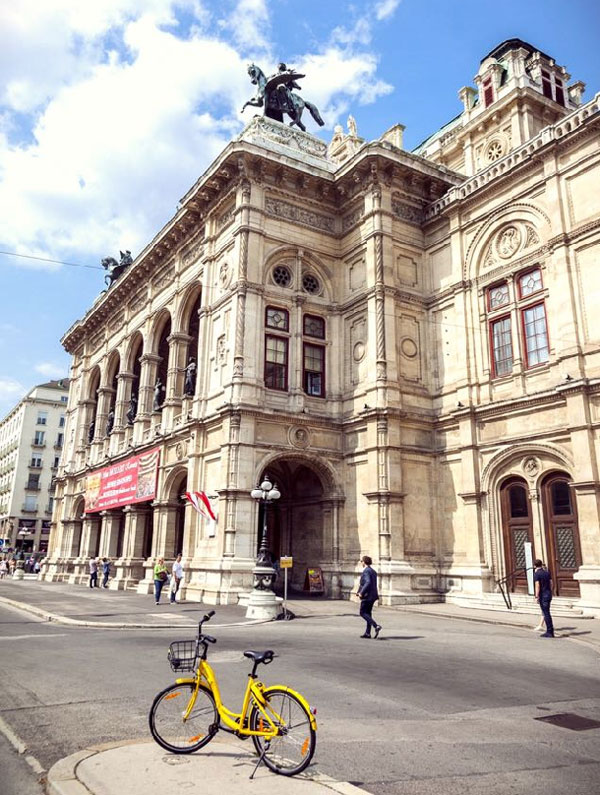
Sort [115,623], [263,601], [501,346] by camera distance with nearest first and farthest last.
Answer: [115,623]
[263,601]
[501,346]

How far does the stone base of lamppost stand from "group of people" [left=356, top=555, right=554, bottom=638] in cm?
343

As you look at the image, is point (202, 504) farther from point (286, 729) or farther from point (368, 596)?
point (286, 729)

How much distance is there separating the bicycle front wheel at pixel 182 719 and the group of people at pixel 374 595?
8.68m

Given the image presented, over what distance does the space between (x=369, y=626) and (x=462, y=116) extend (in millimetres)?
31464

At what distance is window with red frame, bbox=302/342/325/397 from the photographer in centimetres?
2661

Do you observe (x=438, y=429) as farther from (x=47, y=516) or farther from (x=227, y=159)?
(x=47, y=516)

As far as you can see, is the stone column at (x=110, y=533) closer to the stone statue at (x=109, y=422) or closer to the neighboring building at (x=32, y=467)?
the stone statue at (x=109, y=422)

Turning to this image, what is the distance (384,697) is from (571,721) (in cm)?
223

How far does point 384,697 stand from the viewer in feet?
26.7

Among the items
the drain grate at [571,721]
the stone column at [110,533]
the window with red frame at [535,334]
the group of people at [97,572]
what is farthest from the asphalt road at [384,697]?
the stone column at [110,533]

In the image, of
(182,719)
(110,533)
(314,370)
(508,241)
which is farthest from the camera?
(110,533)

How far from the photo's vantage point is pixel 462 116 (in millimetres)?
35875

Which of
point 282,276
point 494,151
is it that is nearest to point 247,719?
point 282,276

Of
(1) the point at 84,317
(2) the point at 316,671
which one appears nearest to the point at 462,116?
(1) the point at 84,317
